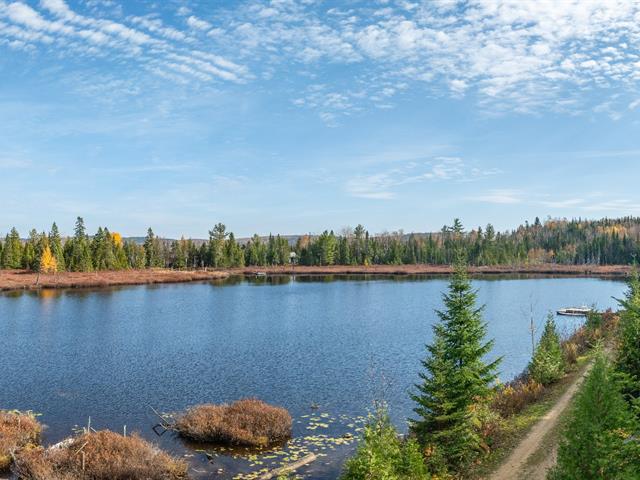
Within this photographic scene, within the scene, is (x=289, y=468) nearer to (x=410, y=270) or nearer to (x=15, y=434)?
(x=15, y=434)

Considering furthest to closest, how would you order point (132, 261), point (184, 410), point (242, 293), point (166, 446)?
point (132, 261), point (242, 293), point (184, 410), point (166, 446)

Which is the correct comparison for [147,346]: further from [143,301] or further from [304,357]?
[143,301]

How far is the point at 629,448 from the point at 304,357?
3481cm

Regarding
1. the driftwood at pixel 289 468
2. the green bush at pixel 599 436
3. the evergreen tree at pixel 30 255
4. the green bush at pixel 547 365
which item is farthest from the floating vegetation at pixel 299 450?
the evergreen tree at pixel 30 255

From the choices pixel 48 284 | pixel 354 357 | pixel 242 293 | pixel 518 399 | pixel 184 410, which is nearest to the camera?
pixel 518 399

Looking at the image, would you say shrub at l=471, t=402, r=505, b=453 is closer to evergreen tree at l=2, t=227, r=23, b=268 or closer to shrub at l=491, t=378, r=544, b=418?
shrub at l=491, t=378, r=544, b=418

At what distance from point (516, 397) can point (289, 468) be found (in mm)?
13512

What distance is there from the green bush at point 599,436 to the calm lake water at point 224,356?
482 inches

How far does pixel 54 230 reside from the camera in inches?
5728

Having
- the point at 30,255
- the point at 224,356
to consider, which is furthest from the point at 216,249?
the point at 224,356

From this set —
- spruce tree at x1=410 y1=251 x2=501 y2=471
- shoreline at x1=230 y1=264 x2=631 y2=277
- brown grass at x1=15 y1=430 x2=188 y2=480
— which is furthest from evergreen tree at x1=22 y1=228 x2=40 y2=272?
spruce tree at x1=410 y1=251 x2=501 y2=471

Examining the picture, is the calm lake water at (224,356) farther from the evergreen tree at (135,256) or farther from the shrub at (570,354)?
the evergreen tree at (135,256)

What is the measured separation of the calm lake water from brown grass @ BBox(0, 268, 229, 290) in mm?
25976

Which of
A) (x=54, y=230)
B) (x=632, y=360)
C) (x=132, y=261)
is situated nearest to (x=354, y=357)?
(x=632, y=360)
